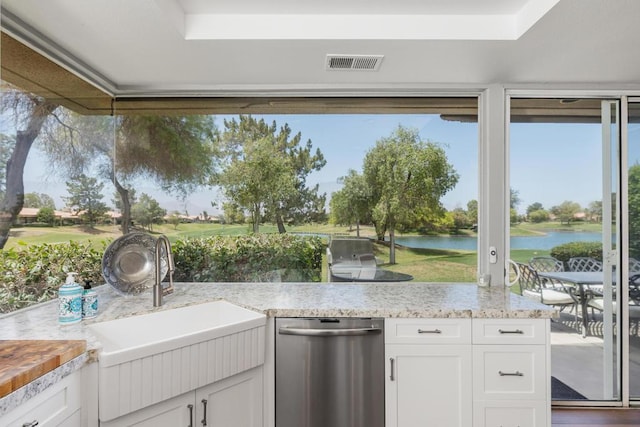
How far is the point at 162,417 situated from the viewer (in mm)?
1539

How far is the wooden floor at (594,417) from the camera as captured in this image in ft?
7.57

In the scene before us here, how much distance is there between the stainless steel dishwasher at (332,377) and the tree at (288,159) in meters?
0.95

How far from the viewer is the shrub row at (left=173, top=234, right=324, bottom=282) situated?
2664mm

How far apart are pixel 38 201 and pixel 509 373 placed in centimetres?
261

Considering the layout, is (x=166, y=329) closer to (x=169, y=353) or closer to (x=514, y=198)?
(x=169, y=353)

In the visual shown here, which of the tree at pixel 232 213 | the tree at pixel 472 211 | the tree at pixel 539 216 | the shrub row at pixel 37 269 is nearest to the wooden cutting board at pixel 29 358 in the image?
the shrub row at pixel 37 269

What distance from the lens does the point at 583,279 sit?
2600mm

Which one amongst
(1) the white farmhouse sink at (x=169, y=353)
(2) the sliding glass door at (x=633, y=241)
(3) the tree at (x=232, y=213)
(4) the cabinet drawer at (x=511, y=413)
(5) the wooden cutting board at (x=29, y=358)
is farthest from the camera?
(3) the tree at (x=232, y=213)

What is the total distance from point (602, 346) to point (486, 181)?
1.42 m

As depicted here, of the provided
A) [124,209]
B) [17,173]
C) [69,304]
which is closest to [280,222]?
[124,209]

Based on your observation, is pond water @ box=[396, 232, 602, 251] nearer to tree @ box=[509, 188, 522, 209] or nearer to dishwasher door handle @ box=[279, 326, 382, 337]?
tree @ box=[509, 188, 522, 209]

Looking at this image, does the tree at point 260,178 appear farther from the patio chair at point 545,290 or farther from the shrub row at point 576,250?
the shrub row at point 576,250

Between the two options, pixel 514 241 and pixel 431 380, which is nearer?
pixel 431 380

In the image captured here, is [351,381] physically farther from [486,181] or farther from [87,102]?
[87,102]
